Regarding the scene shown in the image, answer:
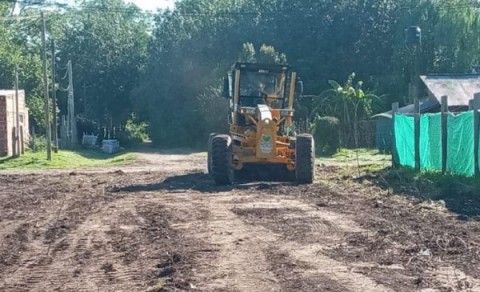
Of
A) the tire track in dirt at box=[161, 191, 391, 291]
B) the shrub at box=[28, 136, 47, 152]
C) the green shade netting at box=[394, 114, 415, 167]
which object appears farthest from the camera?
the shrub at box=[28, 136, 47, 152]

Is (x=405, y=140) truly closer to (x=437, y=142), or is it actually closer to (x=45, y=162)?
(x=437, y=142)

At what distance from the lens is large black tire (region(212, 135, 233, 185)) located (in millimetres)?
23547

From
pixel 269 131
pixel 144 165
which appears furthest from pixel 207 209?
pixel 144 165

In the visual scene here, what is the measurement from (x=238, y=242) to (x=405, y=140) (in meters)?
15.2

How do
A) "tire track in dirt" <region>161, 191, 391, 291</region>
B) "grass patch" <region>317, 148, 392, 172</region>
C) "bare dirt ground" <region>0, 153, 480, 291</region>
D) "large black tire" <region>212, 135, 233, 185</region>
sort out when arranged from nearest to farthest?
"tire track in dirt" <region>161, 191, 391, 291</region> < "bare dirt ground" <region>0, 153, 480, 291</region> < "large black tire" <region>212, 135, 233, 185</region> < "grass patch" <region>317, 148, 392, 172</region>

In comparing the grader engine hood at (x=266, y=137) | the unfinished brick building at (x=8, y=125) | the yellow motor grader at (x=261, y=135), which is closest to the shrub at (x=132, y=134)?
the unfinished brick building at (x=8, y=125)

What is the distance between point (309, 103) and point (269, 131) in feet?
120

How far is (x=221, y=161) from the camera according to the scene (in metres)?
23.5

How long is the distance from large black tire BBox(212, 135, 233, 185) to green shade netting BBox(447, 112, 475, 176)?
551 centimetres

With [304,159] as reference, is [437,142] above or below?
above

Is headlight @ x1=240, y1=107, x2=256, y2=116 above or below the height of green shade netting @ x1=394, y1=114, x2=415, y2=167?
above

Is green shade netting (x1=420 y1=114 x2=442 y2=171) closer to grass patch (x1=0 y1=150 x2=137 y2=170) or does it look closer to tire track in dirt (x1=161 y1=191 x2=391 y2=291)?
tire track in dirt (x1=161 y1=191 x2=391 y2=291)

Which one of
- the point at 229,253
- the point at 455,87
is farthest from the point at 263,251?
the point at 455,87

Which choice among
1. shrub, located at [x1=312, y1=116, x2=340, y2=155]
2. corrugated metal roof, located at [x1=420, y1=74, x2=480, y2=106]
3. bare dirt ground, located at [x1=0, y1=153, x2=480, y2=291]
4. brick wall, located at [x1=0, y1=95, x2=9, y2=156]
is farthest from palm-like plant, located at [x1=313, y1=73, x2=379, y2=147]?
bare dirt ground, located at [x1=0, y1=153, x2=480, y2=291]
